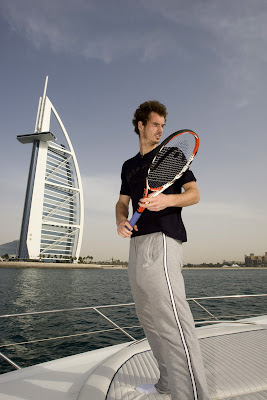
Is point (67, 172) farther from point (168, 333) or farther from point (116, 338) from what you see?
point (168, 333)

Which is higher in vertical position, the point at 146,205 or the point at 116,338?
the point at 146,205

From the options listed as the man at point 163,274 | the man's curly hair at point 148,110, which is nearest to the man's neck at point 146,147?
the man at point 163,274

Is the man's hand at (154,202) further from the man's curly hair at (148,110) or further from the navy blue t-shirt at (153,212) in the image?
the man's curly hair at (148,110)

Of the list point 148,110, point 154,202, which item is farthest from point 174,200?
point 148,110

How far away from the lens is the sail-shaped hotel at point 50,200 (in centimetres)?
6556

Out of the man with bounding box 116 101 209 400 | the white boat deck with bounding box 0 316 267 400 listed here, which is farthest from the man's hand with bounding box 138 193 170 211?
the white boat deck with bounding box 0 316 267 400

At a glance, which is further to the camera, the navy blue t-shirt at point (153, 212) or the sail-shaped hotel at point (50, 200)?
the sail-shaped hotel at point (50, 200)

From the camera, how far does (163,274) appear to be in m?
1.35

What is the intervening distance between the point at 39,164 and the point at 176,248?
74234 millimetres

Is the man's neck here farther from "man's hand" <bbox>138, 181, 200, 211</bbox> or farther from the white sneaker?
the white sneaker

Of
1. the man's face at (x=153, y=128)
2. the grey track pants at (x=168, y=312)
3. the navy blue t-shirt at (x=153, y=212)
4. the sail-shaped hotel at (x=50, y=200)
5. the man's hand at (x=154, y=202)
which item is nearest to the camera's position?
the grey track pants at (x=168, y=312)

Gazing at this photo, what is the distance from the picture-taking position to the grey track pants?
1.20 metres

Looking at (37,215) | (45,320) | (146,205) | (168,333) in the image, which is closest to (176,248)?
(146,205)

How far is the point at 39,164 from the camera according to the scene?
230 feet
